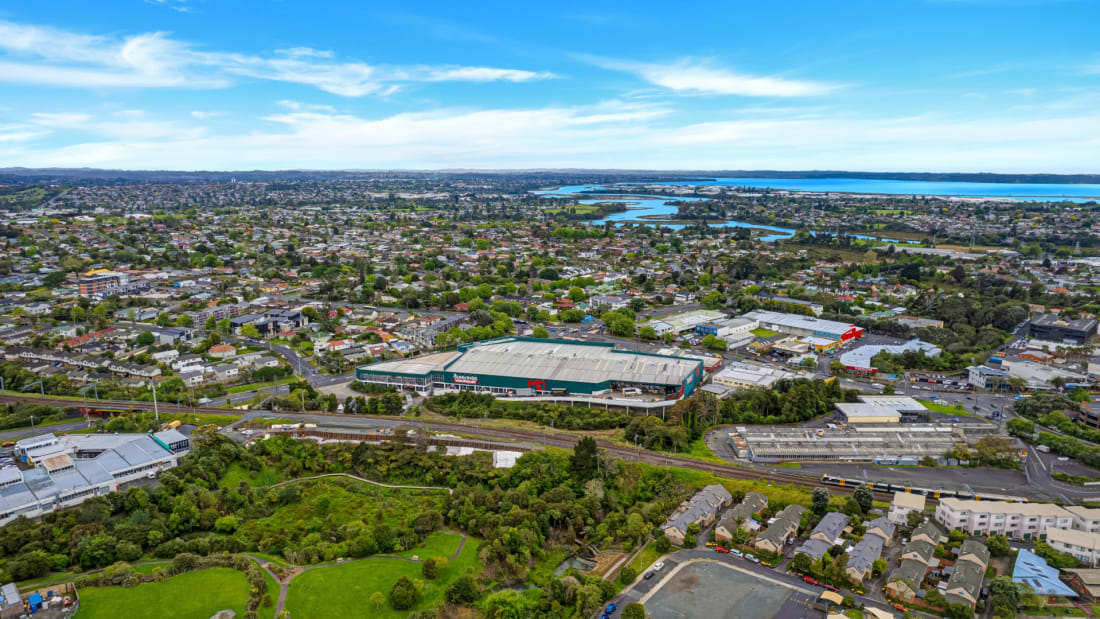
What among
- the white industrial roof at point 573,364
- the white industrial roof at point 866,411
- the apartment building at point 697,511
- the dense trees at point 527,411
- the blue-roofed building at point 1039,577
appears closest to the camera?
the blue-roofed building at point 1039,577

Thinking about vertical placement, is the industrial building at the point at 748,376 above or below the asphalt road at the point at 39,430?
above

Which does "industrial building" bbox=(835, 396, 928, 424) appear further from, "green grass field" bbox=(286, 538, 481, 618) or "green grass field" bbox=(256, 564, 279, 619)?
"green grass field" bbox=(256, 564, 279, 619)

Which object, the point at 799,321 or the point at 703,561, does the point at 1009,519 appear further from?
the point at 799,321

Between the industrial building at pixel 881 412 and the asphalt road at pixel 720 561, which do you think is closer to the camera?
the asphalt road at pixel 720 561

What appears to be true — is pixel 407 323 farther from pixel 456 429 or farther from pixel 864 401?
pixel 864 401

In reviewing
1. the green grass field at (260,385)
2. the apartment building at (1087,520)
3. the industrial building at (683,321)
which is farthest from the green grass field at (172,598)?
the industrial building at (683,321)

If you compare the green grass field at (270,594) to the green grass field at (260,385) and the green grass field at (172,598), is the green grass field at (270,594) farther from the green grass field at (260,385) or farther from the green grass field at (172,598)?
the green grass field at (260,385)

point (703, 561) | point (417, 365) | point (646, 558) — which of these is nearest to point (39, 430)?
point (417, 365)

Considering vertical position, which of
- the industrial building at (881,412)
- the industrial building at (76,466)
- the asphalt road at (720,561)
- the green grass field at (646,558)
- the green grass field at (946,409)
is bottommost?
the green grass field at (646,558)
